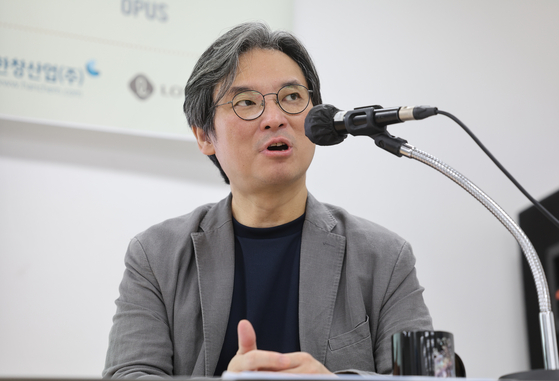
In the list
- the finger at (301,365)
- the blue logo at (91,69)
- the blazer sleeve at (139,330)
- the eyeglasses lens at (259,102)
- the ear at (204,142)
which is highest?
the blue logo at (91,69)

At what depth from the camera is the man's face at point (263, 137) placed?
1.45m

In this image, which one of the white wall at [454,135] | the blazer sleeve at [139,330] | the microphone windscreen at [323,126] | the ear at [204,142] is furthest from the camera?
the white wall at [454,135]

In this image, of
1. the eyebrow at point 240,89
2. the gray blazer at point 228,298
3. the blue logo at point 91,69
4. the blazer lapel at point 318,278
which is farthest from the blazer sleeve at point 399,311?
the blue logo at point 91,69

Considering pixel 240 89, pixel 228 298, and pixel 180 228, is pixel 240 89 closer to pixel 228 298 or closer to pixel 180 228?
pixel 180 228

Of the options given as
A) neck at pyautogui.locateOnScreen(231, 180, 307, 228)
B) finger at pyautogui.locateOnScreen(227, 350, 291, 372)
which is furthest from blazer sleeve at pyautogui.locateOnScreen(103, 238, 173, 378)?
finger at pyautogui.locateOnScreen(227, 350, 291, 372)

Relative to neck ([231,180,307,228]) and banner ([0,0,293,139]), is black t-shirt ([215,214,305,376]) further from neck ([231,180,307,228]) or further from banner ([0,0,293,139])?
banner ([0,0,293,139])

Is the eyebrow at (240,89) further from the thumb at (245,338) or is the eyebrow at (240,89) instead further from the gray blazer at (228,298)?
the thumb at (245,338)

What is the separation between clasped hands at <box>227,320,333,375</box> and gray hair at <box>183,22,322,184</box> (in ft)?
2.53

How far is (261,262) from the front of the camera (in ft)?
4.95

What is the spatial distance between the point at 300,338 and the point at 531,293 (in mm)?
1393

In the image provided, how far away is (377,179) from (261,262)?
39.9 inches

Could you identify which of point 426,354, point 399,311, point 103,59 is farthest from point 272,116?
point 103,59

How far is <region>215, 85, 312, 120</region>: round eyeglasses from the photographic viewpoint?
4.86ft

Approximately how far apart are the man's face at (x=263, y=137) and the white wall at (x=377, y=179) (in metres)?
0.68
